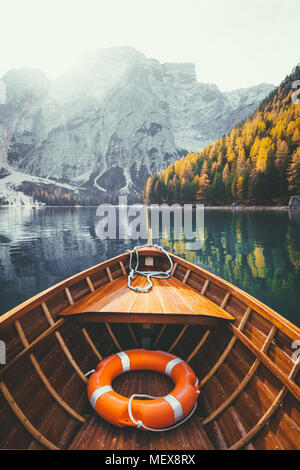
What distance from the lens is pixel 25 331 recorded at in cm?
344

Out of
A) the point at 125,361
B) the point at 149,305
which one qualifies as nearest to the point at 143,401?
the point at 125,361

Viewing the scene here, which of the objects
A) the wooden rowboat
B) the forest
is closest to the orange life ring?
the wooden rowboat

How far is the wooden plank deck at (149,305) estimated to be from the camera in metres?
4.07

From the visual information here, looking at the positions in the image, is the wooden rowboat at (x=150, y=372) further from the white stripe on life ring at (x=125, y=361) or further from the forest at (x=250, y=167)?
the forest at (x=250, y=167)

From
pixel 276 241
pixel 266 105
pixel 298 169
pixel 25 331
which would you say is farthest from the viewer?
pixel 266 105

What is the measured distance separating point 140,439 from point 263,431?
1.70 metres

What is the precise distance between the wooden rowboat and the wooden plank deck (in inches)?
0.9

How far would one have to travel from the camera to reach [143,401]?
10.8ft

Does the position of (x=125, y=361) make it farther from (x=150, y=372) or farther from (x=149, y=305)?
(x=149, y=305)

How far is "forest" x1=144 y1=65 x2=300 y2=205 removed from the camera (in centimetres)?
5328

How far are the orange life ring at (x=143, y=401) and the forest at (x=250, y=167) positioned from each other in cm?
5836

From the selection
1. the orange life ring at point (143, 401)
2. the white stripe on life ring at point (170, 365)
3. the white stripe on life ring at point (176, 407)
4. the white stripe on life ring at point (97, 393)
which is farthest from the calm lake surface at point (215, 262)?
the white stripe on life ring at point (97, 393)
